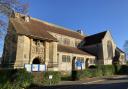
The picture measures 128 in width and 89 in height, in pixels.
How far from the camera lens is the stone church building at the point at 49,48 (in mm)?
36281

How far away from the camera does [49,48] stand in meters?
41.4

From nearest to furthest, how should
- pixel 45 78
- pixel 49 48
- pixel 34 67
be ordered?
1. pixel 45 78
2. pixel 34 67
3. pixel 49 48

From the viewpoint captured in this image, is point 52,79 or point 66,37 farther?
point 66,37

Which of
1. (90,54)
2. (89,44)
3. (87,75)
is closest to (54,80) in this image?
(87,75)

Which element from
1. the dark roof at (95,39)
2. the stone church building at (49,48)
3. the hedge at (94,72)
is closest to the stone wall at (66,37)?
the stone church building at (49,48)

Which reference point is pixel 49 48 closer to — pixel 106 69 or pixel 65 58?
pixel 65 58

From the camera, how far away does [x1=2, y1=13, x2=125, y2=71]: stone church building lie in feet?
119

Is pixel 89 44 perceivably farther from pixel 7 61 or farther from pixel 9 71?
pixel 9 71

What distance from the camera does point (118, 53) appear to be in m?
59.2

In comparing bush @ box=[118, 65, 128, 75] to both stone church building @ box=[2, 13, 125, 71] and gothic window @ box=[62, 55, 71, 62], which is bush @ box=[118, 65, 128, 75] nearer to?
stone church building @ box=[2, 13, 125, 71]

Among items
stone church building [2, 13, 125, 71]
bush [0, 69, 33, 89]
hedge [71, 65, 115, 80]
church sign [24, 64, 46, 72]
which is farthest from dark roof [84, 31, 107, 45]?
bush [0, 69, 33, 89]

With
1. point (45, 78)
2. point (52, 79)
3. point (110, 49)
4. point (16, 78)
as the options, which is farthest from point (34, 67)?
point (110, 49)

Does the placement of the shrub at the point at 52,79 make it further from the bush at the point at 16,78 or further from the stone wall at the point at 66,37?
the stone wall at the point at 66,37

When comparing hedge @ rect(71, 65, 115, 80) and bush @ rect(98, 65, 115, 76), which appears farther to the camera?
bush @ rect(98, 65, 115, 76)
